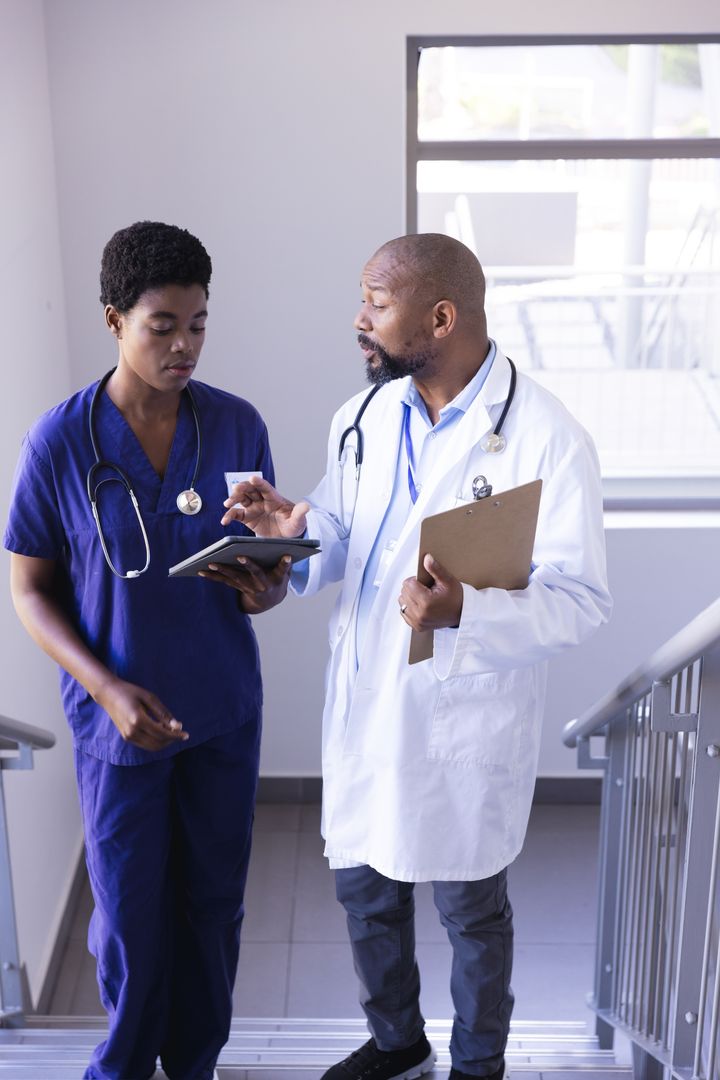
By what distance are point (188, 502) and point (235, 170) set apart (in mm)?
1909

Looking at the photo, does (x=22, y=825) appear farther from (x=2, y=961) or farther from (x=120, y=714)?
(x=120, y=714)

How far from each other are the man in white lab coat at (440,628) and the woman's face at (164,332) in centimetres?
23

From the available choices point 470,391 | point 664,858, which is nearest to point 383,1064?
point 664,858

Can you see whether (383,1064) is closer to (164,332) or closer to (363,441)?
(363,441)

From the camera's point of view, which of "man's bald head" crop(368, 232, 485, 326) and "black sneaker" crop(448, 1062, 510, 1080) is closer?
"man's bald head" crop(368, 232, 485, 326)

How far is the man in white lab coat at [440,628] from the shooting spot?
1822 millimetres

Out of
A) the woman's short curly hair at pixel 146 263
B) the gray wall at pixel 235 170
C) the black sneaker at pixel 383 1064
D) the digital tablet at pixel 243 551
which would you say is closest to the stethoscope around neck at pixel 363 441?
the digital tablet at pixel 243 551

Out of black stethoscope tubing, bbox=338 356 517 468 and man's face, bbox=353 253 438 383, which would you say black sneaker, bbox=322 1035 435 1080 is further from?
man's face, bbox=353 253 438 383

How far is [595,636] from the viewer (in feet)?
12.7

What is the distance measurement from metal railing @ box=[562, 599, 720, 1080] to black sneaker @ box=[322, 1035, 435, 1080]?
0.40 m

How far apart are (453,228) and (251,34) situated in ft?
2.88

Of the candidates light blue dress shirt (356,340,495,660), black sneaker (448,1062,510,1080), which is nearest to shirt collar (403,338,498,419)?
light blue dress shirt (356,340,495,660)

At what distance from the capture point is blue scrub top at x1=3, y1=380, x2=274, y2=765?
1.81 metres

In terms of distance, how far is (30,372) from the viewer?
Answer: 10.2 feet
